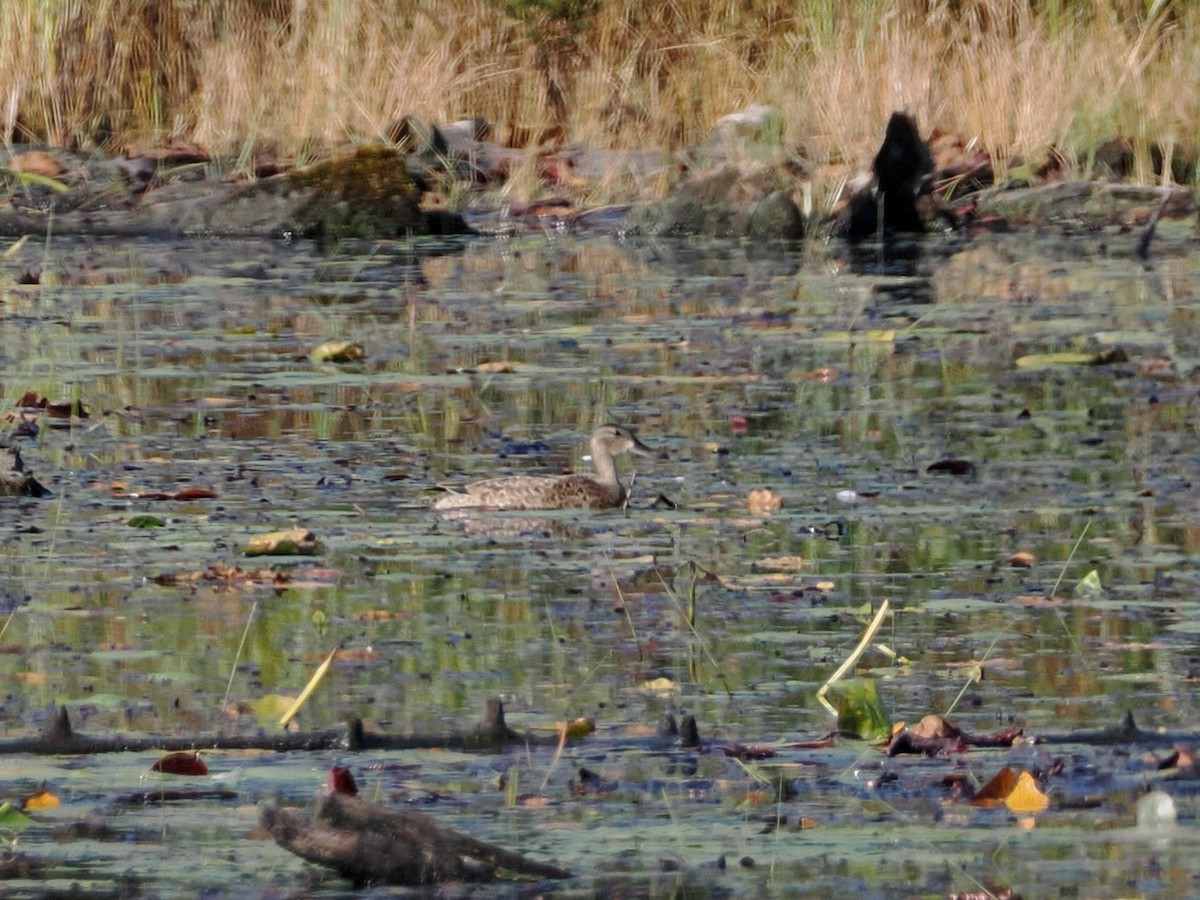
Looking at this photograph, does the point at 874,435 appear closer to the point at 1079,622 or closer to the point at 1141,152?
the point at 1079,622

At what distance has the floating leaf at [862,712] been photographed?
4.59 metres

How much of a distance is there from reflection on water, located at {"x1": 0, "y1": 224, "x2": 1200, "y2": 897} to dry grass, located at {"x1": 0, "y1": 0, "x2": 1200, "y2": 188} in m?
3.38

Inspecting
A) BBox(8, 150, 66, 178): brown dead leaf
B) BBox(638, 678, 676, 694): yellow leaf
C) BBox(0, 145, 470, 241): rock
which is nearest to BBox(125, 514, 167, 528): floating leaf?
BBox(638, 678, 676, 694): yellow leaf

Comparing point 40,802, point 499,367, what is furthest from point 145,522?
point 499,367

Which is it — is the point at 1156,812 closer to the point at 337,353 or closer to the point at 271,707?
the point at 271,707

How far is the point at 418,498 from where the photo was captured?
7.30 meters

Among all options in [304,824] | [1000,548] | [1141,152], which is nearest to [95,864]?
[304,824]

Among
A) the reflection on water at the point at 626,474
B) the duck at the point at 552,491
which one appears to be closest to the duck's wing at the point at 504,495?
the duck at the point at 552,491

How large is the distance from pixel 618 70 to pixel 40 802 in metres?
14.6

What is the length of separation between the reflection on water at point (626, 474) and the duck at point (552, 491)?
63 mm

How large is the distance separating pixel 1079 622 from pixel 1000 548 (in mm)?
876

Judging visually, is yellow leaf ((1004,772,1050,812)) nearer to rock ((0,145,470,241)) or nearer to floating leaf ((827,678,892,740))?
floating leaf ((827,678,892,740))

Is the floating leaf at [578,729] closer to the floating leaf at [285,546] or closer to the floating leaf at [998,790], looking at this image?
the floating leaf at [998,790]

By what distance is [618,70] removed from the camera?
18.5 m
